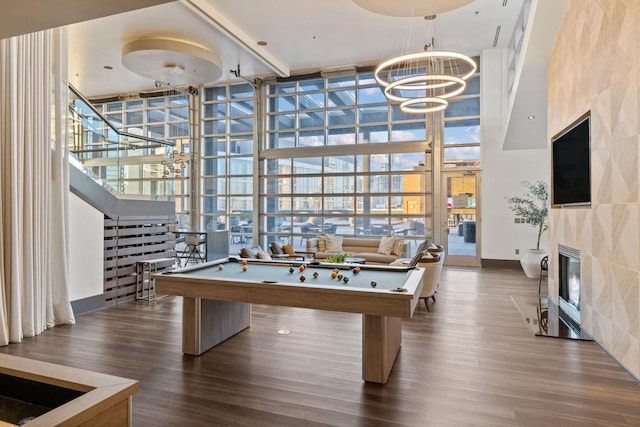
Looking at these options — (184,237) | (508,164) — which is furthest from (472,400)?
(184,237)

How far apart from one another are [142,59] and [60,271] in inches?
235

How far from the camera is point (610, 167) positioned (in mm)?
4145

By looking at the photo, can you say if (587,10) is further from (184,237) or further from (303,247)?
(184,237)

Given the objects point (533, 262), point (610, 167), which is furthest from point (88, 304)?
point (533, 262)

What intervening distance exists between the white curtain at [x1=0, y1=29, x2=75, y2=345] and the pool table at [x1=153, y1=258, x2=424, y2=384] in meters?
1.99

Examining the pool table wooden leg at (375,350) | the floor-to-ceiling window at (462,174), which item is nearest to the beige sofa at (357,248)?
the floor-to-ceiling window at (462,174)

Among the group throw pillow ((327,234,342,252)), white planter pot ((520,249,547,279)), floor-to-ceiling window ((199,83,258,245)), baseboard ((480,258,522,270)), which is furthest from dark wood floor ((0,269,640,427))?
floor-to-ceiling window ((199,83,258,245))

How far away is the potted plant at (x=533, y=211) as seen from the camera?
28.6 ft

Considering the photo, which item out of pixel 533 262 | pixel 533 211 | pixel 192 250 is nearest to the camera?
pixel 533 262

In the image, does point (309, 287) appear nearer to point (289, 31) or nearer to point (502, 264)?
point (289, 31)

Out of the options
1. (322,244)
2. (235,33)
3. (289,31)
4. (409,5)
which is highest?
(289,31)

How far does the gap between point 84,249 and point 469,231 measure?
30.0 ft

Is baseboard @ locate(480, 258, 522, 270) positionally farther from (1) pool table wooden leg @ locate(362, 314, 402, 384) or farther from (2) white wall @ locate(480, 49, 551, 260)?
(1) pool table wooden leg @ locate(362, 314, 402, 384)

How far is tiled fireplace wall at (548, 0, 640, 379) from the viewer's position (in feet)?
11.8
